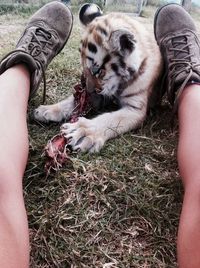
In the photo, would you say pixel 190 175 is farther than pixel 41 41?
No

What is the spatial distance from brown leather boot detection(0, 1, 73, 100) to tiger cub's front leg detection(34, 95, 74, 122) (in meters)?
0.07

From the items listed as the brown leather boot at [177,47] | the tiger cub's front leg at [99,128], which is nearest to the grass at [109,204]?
the tiger cub's front leg at [99,128]

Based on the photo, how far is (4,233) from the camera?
0.79m

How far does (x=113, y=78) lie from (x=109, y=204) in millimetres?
515

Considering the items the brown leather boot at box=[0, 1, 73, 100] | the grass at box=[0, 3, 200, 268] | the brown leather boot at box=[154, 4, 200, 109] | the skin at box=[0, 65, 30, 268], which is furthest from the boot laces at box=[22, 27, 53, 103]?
the brown leather boot at box=[154, 4, 200, 109]

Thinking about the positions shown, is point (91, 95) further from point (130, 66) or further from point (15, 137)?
point (15, 137)

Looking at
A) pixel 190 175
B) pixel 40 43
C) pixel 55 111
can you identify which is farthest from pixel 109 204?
pixel 40 43

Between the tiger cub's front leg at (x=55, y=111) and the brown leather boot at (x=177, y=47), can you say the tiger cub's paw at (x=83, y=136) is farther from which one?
the brown leather boot at (x=177, y=47)

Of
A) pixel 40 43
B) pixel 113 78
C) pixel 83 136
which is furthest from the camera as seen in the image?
pixel 40 43

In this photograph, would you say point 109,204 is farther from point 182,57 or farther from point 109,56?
point 182,57

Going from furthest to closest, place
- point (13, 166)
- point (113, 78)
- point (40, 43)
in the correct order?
point (40, 43), point (113, 78), point (13, 166)

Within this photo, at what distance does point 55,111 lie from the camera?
1.47 metres

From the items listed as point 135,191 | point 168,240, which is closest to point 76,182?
point 135,191

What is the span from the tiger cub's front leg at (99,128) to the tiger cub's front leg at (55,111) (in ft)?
0.42
